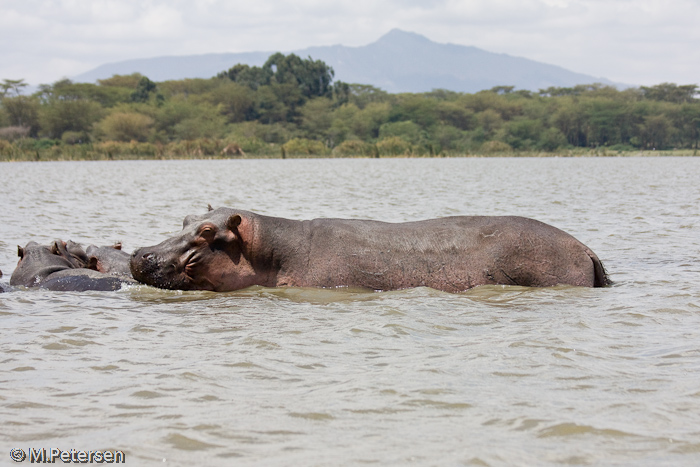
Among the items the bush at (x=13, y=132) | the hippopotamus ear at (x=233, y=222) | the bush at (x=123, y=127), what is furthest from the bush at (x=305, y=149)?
the hippopotamus ear at (x=233, y=222)

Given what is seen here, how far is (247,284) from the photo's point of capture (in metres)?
6.78

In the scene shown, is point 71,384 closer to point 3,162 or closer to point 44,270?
point 44,270

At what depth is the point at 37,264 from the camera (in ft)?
24.1

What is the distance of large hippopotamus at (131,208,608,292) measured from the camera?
6.50 m

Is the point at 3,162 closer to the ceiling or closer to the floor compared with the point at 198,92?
closer to the floor

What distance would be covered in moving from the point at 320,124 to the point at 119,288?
303ft

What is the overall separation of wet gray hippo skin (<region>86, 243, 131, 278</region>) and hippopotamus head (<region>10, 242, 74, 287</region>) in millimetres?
235

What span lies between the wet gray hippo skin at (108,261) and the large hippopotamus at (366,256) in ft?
3.40

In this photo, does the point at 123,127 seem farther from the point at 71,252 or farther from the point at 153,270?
the point at 153,270

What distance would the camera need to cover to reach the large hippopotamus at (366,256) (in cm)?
650

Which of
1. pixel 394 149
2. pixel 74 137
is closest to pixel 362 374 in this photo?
pixel 394 149

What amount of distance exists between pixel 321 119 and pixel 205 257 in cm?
9306

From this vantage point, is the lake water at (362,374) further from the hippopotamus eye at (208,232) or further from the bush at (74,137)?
the bush at (74,137)

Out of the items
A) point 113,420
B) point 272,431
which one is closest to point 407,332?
point 272,431
